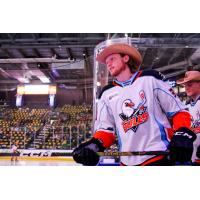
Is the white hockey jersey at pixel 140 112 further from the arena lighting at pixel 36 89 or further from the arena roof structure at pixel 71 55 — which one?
the arena lighting at pixel 36 89

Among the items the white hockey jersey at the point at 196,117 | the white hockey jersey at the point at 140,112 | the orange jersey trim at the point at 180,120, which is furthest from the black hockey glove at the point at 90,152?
the white hockey jersey at the point at 196,117

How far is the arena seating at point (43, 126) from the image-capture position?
10.8 ft

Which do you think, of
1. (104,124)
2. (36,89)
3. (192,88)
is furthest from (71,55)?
(192,88)

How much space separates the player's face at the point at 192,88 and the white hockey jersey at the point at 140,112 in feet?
1.27

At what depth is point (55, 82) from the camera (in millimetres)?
3312

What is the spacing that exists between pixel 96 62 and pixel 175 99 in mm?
822

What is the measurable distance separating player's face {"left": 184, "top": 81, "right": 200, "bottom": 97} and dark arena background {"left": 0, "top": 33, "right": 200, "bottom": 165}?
114 mm

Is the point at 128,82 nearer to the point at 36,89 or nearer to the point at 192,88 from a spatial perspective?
the point at 192,88

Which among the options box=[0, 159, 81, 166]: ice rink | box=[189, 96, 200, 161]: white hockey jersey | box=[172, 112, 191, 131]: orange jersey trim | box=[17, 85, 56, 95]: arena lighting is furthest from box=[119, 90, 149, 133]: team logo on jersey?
box=[17, 85, 56, 95]: arena lighting

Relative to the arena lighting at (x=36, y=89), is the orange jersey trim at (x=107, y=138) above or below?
below

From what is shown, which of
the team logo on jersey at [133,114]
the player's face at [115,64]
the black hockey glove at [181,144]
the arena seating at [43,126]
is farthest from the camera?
the arena seating at [43,126]

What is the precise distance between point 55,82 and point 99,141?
2.73 ft

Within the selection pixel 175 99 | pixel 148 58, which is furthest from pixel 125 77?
pixel 175 99
